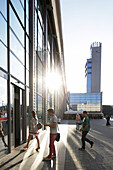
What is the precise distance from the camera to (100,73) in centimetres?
9775

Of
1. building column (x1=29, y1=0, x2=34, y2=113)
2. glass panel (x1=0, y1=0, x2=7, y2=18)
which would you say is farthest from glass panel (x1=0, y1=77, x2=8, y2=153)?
building column (x1=29, y1=0, x2=34, y2=113)

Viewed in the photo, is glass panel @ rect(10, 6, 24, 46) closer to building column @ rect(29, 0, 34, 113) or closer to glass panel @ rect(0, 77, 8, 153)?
building column @ rect(29, 0, 34, 113)

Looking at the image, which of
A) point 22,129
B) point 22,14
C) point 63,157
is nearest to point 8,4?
point 22,14

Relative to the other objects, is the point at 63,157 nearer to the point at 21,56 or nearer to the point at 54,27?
the point at 21,56

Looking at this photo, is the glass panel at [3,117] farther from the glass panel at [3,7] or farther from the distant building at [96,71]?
the distant building at [96,71]

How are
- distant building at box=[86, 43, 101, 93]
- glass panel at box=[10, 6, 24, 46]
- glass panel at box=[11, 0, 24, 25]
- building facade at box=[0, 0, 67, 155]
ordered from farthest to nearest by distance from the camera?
distant building at box=[86, 43, 101, 93], glass panel at box=[11, 0, 24, 25], glass panel at box=[10, 6, 24, 46], building facade at box=[0, 0, 67, 155]

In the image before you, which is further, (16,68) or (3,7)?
(16,68)

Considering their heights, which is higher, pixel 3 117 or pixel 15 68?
pixel 15 68

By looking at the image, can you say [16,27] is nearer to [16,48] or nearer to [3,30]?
[16,48]

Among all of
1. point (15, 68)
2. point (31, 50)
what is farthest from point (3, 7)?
point (31, 50)

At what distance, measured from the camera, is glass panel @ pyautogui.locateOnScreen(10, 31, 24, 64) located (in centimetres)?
612

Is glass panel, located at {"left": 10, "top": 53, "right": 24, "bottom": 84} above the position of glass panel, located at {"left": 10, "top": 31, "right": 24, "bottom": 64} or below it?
below

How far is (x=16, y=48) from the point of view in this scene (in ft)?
21.7

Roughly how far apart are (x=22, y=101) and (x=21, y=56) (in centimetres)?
248
